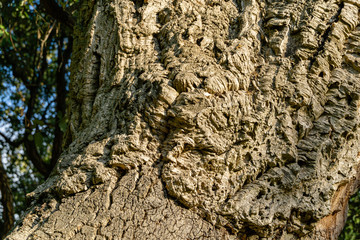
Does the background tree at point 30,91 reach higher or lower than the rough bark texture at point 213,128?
higher

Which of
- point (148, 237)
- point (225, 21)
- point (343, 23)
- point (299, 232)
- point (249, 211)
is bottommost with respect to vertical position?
point (299, 232)

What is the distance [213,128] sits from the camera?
5.08 feet

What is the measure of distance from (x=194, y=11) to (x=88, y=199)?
113 centimetres

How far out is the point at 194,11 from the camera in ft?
6.31

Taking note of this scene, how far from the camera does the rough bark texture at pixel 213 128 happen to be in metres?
1.46

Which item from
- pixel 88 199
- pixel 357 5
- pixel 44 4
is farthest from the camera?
pixel 44 4

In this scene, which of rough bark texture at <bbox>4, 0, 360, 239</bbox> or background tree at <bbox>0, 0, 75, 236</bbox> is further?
background tree at <bbox>0, 0, 75, 236</bbox>

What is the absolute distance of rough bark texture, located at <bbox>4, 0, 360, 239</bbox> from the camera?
57.3 inches

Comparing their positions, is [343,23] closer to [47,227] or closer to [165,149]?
[165,149]

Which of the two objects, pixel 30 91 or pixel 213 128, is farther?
pixel 30 91

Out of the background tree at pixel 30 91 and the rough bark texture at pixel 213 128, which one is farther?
the background tree at pixel 30 91

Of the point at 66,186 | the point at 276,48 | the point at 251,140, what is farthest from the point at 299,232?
the point at 66,186

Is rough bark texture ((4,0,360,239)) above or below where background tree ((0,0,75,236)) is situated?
below

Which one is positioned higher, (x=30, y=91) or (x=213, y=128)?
(x=30, y=91)
